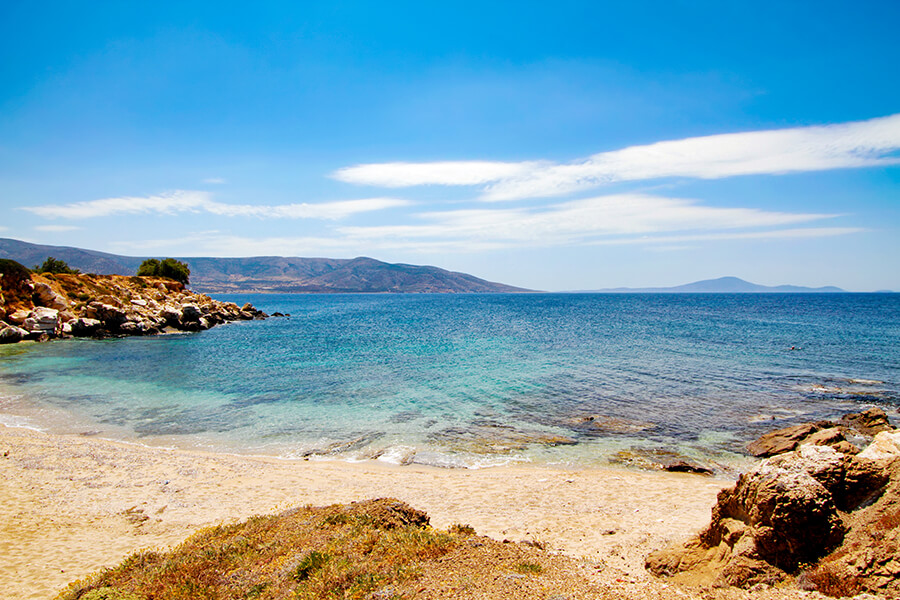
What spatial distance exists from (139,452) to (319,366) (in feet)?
67.3

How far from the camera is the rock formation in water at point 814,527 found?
6.70 meters

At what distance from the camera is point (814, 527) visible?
290 inches

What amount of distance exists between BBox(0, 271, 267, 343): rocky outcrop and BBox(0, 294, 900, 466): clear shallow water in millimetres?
4488

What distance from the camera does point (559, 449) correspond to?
19.3 metres

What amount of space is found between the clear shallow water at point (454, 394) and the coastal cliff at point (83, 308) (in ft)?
14.5

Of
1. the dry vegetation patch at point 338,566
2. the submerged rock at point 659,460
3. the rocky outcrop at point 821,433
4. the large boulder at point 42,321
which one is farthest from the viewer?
the large boulder at point 42,321

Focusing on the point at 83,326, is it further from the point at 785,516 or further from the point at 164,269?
the point at 785,516

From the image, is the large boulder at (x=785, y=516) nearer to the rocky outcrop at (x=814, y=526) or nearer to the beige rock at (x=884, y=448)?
the rocky outcrop at (x=814, y=526)

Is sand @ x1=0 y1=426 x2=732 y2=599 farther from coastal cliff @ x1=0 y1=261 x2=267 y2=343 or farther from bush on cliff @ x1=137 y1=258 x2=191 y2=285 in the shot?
bush on cliff @ x1=137 y1=258 x2=191 y2=285

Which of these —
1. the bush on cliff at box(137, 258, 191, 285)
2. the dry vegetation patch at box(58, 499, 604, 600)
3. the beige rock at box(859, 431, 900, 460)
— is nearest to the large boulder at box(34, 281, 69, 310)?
the bush on cliff at box(137, 258, 191, 285)

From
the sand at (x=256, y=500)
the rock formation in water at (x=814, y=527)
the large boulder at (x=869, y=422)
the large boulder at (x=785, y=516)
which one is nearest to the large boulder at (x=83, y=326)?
the sand at (x=256, y=500)

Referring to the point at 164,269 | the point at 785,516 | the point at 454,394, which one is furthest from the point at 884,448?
the point at 164,269

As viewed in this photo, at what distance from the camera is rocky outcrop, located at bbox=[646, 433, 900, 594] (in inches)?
266

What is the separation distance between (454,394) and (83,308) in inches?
2245
